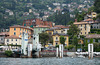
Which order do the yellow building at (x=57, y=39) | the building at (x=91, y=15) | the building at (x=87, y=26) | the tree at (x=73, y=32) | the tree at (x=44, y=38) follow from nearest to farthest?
the tree at (x=44, y=38) → the yellow building at (x=57, y=39) → the tree at (x=73, y=32) → the building at (x=87, y=26) → the building at (x=91, y=15)

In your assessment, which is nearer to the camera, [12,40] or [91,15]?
[12,40]

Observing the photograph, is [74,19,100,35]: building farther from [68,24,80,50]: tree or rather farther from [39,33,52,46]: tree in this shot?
[39,33,52,46]: tree

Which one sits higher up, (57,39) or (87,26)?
(87,26)

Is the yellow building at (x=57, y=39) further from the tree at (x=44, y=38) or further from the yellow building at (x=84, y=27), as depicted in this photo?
the yellow building at (x=84, y=27)

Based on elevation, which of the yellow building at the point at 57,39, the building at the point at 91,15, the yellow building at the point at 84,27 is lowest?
the yellow building at the point at 57,39

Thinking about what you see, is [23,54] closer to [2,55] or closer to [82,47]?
[2,55]

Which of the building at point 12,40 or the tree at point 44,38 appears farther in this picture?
the tree at point 44,38

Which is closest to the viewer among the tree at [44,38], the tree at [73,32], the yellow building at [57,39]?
the tree at [44,38]

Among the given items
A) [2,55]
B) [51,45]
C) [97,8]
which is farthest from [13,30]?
[97,8]

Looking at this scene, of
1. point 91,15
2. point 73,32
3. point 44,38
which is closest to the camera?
point 44,38

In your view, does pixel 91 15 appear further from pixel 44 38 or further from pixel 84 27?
pixel 44 38

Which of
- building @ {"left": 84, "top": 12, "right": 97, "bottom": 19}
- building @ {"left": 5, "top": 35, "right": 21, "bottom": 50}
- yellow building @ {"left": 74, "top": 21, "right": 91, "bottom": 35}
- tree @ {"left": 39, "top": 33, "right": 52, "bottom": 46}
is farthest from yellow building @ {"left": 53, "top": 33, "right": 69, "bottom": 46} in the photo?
building @ {"left": 84, "top": 12, "right": 97, "bottom": 19}

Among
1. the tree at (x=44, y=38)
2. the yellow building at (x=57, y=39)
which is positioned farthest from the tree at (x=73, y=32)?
the tree at (x=44, y=38)

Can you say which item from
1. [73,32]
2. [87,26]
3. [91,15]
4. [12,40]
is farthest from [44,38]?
[91,15]
